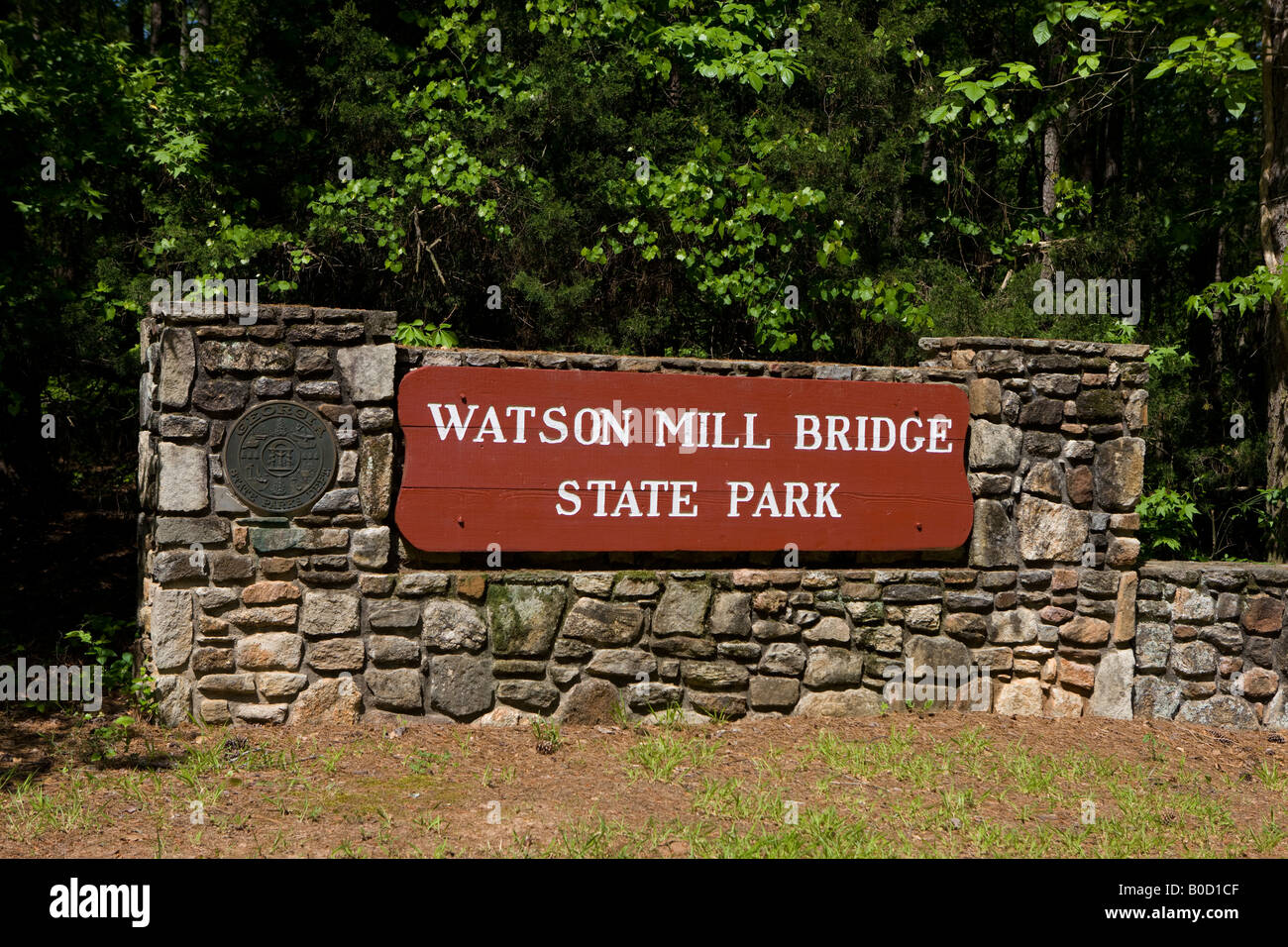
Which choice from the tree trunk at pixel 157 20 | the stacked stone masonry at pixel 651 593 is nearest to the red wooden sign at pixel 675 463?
the stacked stone masonry at pixel 651 593

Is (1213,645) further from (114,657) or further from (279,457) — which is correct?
(114,657)

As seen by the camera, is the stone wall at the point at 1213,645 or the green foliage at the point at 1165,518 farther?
the green foliage at the point at 1165,518

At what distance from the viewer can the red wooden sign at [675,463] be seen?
203 inches

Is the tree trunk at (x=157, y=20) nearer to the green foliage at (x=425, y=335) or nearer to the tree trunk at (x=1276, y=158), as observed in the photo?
the green foliage at (x=425, y=335)

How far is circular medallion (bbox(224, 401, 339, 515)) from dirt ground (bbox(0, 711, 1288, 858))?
3.58 ft

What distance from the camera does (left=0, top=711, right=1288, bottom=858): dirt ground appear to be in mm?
3979

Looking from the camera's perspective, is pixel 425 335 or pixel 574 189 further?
pixel 574 189

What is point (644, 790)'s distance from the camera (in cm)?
453

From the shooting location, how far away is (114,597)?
26.4ft

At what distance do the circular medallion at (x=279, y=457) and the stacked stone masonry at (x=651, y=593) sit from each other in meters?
0.06

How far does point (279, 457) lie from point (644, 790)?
2280mm

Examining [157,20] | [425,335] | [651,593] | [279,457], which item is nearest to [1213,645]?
[651,593]

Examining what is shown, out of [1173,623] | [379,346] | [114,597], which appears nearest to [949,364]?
[1173,623]

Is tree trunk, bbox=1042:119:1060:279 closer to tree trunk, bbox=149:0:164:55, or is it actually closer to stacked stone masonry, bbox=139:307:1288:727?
stacked stone masonry, bbox=139:307:1288:727
